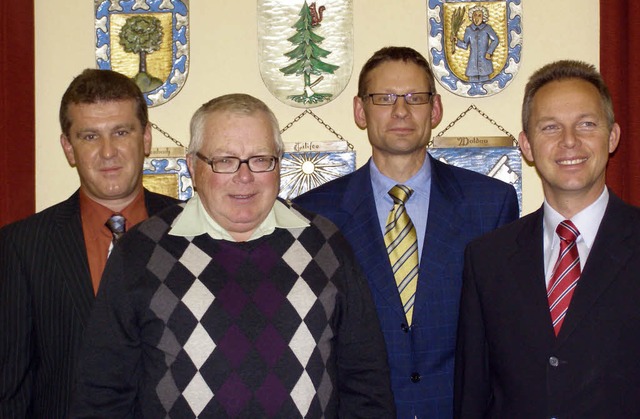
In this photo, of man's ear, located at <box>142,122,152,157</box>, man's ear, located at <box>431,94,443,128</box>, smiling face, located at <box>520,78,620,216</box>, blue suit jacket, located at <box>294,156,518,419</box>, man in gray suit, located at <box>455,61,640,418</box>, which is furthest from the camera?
man's ear, located at <box>431,94,443,128</box>

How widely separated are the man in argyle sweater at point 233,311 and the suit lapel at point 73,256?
1.23 feet

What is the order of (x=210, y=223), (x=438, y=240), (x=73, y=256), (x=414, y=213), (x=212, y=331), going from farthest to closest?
(x=414, y=213), (x=438, y=240), (x=73, y=256), (x=210, y=223), (x=212, y=331)

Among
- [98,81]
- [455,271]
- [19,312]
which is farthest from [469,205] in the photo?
[19,312]

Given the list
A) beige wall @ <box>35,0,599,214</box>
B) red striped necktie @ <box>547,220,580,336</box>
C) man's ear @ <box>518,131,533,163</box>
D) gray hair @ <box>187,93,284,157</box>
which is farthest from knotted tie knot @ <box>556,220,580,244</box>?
beige wall @ <box>35,0,599,214</box>

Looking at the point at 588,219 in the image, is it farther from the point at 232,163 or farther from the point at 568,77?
the point at 232,163

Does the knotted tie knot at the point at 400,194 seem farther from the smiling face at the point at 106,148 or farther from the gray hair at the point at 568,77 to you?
the smiling face at the point at 106,148

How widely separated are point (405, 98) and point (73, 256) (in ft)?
3.83

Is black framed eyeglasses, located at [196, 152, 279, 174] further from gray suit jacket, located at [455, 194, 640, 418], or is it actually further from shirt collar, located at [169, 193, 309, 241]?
gray suit jacket, located at [455, 194, 640, 418]

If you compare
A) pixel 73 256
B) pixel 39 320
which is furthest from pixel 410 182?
pixel 39 320

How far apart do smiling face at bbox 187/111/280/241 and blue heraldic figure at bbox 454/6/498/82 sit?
5.02 ft

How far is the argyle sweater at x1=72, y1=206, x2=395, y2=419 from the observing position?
1.80 metres

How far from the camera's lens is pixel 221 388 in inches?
70.4

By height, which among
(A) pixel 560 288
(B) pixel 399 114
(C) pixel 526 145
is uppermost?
(B) pixel 399 114

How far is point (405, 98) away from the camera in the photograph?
2.48 metres
